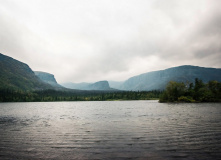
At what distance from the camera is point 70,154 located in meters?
16.2

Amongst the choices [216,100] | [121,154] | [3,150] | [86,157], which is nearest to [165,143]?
[121,154]

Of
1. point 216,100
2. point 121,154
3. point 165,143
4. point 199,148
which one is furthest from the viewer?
point 216,100

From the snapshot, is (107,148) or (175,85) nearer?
(107,148)

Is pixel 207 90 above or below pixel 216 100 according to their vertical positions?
above

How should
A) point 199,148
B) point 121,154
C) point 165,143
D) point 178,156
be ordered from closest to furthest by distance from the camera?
1. point 178,156
2. point 121,154
3. point 199,148
4. point 165,143

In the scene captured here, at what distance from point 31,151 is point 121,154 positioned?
Answer: 1062 cm

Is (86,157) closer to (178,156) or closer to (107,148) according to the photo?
(107,148)

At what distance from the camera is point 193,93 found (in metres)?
158

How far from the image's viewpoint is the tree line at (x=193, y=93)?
503ft

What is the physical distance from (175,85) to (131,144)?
155 metres

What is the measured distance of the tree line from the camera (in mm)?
153375

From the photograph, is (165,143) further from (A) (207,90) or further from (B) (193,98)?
(A) (207,90)

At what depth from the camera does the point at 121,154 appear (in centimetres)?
1584

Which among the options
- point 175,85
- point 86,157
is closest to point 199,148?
point 86,157
